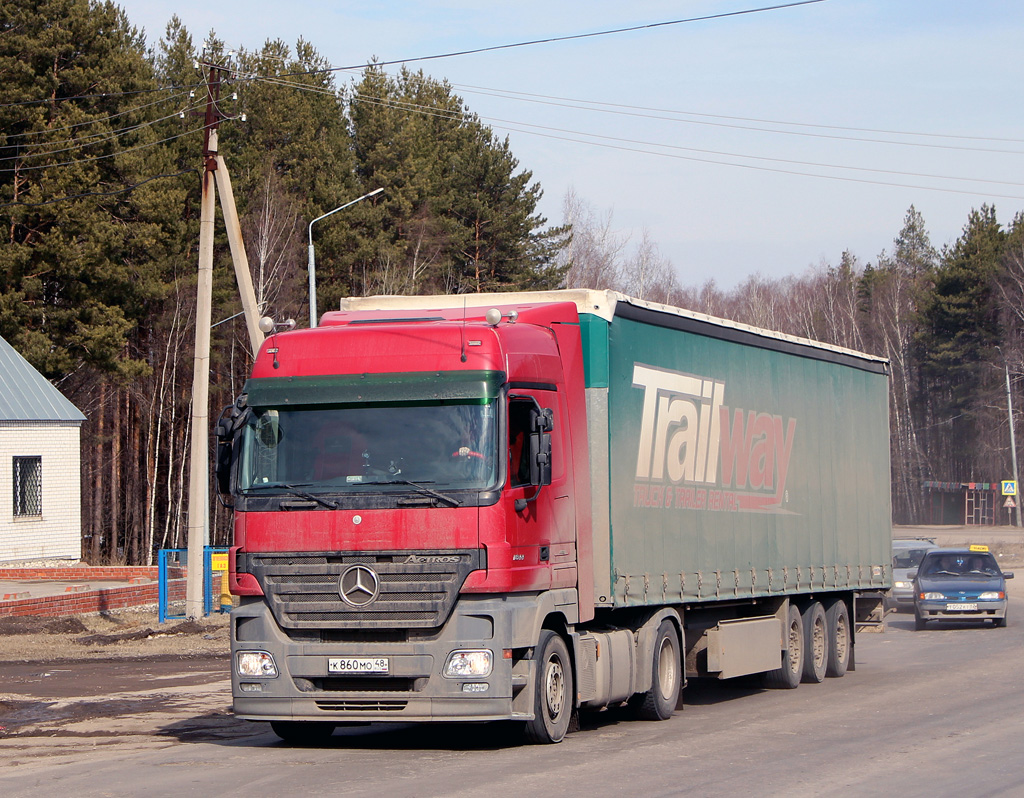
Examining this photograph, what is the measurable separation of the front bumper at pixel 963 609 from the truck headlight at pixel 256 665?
1893 centimetres

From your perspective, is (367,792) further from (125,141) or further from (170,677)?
(125,141)

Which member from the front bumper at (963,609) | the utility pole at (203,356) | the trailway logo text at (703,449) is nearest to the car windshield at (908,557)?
the front bumper at (963,609)

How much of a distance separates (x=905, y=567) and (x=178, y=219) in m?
26.0

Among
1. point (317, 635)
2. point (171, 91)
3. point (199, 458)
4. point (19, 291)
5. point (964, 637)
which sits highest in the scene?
point (171, 91)

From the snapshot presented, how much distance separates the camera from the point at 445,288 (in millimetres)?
55375

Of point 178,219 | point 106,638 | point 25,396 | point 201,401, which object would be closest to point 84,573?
point 25,396

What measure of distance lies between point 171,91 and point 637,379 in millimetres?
42321

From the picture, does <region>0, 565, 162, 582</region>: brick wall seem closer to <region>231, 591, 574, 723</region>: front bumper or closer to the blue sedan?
the blue sedan

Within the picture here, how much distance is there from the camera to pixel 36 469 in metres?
35.3

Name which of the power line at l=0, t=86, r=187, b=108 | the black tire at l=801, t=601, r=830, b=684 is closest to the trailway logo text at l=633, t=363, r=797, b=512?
the black tire at l=801, t=601, r=830, b=684

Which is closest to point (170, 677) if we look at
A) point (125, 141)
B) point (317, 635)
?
point (317, 635)

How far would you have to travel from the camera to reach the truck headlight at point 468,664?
985 cm

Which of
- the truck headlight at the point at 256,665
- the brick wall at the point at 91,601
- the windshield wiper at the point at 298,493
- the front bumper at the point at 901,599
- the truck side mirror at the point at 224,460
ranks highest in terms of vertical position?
the truck side mirror at the point at 224,460

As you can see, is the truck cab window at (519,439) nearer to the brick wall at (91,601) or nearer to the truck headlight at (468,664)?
the truck headlight at (468,664)
